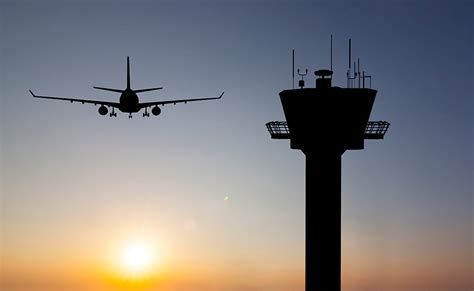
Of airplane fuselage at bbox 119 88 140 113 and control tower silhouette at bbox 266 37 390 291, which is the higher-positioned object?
airplane fuselage at bbox 119 88 140 113

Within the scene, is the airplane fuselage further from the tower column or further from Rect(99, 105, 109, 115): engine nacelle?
the tower column

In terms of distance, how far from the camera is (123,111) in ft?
270

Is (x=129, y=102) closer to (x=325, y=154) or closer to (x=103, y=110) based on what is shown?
(x=103, y=110)

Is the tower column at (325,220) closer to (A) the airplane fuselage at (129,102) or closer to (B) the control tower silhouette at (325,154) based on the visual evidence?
(B) the control tower silhouette at (325,154)

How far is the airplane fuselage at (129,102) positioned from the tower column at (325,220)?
110ft

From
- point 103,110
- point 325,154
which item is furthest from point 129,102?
point 325,154

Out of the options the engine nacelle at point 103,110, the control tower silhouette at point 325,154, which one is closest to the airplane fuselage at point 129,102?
the engine nacelle at point 103,110

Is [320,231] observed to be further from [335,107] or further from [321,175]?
[335,107]

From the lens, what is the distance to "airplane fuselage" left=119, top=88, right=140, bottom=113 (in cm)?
8194

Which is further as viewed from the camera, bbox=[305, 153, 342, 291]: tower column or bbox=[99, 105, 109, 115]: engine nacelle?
bbox=[99, 105, 109, 115]: engine nacelle

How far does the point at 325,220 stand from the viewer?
2239 inches

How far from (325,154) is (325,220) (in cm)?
625

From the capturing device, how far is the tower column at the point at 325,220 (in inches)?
2237

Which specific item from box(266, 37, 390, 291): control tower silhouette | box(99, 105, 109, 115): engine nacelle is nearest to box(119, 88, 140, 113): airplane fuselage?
box(99, 105, 109, 115): engine nacelle
